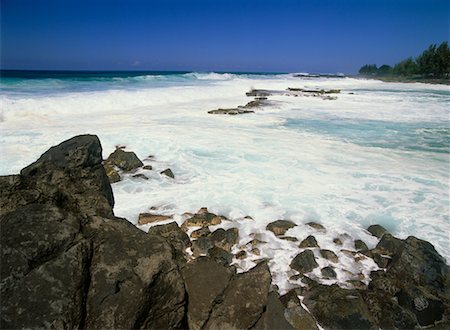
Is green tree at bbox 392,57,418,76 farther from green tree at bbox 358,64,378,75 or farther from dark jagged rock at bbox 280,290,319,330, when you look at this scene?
dark jagged rock at bbox 280,290,319,330

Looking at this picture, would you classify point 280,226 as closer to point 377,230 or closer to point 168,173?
point 377,230

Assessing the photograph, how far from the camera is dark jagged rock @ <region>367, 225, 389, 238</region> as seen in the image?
687cm

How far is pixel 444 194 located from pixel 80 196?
30.6 feet

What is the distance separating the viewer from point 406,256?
5656mm

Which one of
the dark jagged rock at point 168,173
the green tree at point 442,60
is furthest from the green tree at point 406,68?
the dark jagged rock at point 168,173

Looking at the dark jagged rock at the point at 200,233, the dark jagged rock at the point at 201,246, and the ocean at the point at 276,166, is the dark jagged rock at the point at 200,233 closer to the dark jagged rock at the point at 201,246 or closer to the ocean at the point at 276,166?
the dark jagged rock at the point at 201,246

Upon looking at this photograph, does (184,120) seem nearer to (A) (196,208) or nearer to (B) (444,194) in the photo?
(A) (196,208)

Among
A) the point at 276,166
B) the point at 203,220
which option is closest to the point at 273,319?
the point at 203,220

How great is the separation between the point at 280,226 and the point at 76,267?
493 centimetres

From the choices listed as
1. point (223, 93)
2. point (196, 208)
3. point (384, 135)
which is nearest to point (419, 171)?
point (384, 135)

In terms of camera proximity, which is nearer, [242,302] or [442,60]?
[242,302]

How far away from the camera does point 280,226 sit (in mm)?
6922

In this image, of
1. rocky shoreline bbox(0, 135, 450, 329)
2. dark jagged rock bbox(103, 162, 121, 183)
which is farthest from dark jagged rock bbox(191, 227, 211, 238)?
dark jagged rock bbox(103, 162, 121, 183)

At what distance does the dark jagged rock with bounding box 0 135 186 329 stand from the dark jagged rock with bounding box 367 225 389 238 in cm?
518
